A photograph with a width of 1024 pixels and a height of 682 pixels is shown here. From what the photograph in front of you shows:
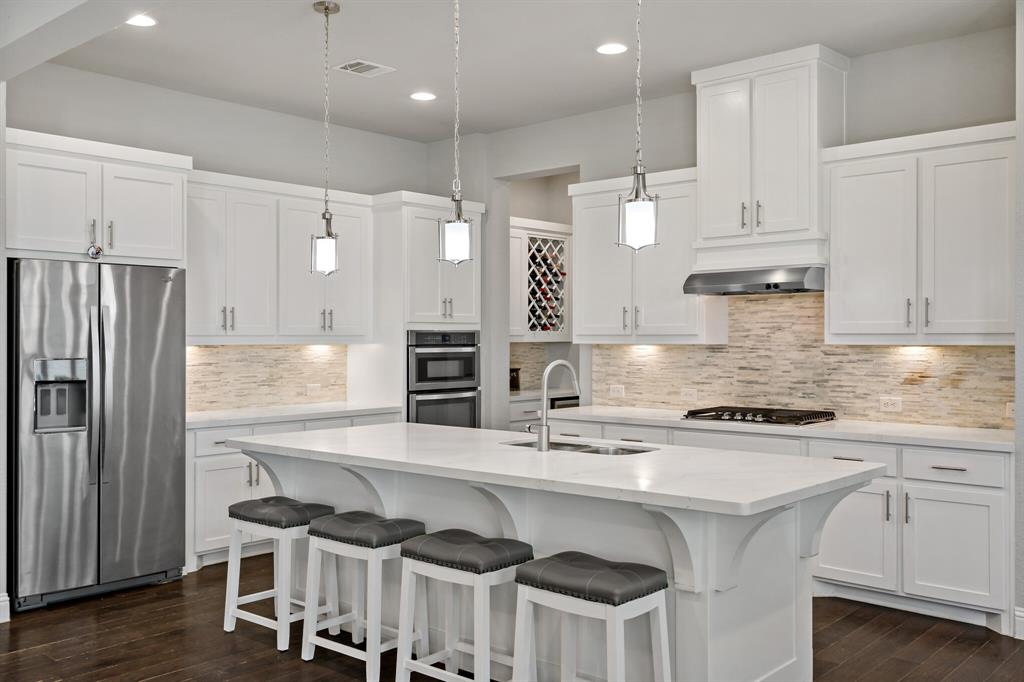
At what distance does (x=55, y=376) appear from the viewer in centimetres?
461

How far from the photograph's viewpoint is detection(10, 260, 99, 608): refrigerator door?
4500 mm

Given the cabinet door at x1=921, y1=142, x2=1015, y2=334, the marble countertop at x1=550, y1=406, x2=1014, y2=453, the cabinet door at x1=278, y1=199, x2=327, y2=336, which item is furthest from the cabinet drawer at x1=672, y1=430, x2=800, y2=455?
the cabinet door at x1=278, y1=199, x2=327, y2=336

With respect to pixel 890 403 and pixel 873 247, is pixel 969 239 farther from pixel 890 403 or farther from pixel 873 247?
pixel 890 403

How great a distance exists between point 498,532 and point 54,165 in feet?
9.96

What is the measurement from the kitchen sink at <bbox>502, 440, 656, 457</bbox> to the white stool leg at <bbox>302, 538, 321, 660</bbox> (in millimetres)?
946

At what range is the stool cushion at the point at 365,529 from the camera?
3570 millimetres

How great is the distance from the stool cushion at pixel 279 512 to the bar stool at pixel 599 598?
4.37 ft

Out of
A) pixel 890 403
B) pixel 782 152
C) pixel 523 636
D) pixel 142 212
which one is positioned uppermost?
pixel 782 152

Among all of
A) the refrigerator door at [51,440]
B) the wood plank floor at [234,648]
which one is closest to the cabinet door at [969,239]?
the wood plank floor at [234,648]

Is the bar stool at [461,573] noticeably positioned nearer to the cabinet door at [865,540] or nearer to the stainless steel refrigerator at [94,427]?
the cabinet door at [865,540]

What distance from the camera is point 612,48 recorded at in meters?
5.00

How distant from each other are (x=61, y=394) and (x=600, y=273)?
10.8 ft

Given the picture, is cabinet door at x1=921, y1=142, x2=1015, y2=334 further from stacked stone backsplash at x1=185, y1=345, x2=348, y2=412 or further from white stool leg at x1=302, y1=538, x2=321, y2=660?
stacked stone backsplash at x1=185, y1=345, x2=348, y2=412

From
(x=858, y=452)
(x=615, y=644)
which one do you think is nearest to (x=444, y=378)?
(x=858, y=452)
